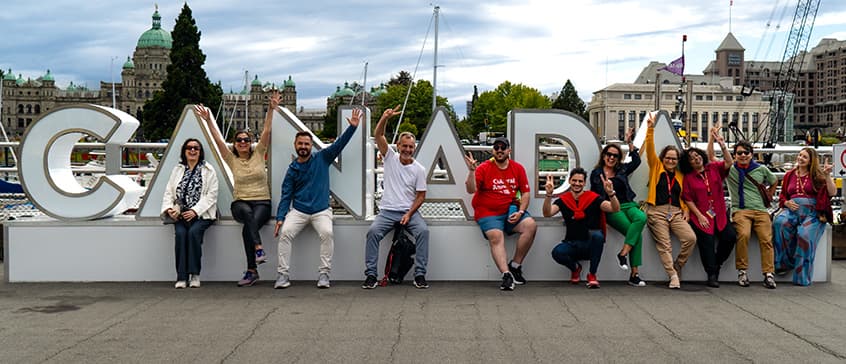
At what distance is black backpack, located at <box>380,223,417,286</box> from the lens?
9.68m

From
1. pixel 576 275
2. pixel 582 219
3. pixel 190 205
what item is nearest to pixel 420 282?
pixel 576 275

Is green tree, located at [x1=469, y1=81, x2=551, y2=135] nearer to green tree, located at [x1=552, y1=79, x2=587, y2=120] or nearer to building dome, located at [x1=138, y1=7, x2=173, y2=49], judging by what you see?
green tree, located at [x1=552, y1=79, x2=587, y2=120]

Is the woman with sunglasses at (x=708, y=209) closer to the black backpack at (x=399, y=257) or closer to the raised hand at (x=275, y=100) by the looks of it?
the black backpack at (x=399, y=257)

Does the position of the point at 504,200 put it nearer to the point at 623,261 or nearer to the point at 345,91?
the point at 623,261

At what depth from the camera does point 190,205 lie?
9.70 meters

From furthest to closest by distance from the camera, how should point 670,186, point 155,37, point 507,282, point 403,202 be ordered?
point 155,37 < point 670,186 < point 403,202 < point 507,282

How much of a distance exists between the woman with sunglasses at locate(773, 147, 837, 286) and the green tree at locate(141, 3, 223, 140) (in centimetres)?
7254

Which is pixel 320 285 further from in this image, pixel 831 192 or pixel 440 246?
pixel 831 192

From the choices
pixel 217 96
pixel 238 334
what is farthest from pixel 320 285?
pixel 217 96

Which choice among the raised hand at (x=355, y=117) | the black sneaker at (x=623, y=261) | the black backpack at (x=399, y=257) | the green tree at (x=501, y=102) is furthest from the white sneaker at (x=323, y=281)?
the green tree at (x=501, y=102)

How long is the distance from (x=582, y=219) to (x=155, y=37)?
188052 mm

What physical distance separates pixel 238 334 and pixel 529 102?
106775mm

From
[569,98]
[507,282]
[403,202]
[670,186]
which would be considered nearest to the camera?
[507,282]

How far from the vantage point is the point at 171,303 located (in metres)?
8.45
